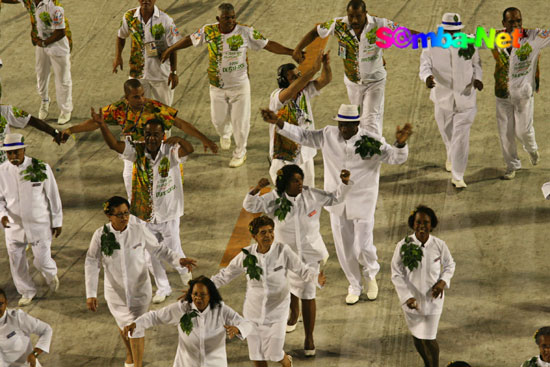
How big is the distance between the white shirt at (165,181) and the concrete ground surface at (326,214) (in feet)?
3.32

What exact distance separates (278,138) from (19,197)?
9.68ft

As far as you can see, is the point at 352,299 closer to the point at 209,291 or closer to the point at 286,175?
the point at 286,175

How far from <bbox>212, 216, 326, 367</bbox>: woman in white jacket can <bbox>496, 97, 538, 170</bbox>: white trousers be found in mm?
4296

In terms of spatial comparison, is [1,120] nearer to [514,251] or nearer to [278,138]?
[278,138]

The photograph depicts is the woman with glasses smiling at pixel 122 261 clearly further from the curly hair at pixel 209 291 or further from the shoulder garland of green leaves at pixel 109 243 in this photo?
the curly hair at pixel 209 291

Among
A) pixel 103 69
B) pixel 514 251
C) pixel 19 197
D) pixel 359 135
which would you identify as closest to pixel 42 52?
pixel 103 69

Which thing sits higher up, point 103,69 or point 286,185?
point 286,185

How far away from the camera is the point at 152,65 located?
1339cm

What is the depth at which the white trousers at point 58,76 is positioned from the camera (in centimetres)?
1419

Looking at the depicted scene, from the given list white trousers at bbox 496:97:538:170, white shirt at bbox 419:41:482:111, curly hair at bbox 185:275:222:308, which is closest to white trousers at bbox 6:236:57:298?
curly hair at bbox 185:275:222:308

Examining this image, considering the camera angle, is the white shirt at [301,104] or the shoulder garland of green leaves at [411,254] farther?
the white shirt at [301,104]

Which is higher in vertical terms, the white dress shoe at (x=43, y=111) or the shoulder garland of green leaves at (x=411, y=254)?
the shoulder garland of green leaves at (x=411, y=254)

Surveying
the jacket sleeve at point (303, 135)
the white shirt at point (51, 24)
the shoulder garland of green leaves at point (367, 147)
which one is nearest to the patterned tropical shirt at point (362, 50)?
the jacket sleeve at point (303, 135)

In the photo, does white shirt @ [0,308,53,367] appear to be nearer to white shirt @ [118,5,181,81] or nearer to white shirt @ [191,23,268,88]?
white shirt @ [191,23,268,88]
